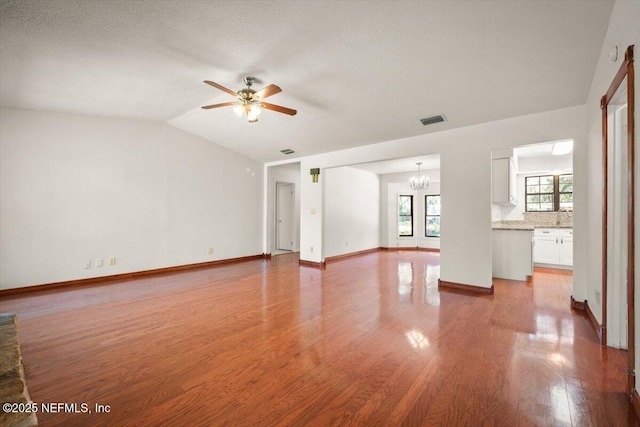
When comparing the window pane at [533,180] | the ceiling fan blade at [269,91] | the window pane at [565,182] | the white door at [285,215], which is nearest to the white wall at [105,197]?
the white door at [285,215]

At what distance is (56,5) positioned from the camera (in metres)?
2.31

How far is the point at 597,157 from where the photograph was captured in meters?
2.95

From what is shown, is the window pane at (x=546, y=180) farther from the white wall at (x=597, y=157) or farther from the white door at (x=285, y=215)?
the white door at (x=285, y=215)

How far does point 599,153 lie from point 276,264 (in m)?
5.86

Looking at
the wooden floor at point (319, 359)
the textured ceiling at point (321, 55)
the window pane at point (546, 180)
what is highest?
the textured ceiling at point (321, 55)

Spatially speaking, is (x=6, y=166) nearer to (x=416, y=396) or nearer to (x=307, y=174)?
(x=307, y=174)

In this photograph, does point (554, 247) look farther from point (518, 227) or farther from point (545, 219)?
point (518, 227)

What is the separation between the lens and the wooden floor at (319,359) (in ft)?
5.49

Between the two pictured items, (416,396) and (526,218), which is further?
(526,218)

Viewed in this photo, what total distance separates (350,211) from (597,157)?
5667mm

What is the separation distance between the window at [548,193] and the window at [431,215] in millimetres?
2723

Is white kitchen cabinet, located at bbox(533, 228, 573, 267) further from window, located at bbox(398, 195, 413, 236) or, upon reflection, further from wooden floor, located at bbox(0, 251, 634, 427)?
window, located at bbox(398, 195, 413, 236)

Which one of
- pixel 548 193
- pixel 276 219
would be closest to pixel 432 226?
pixel 548 193

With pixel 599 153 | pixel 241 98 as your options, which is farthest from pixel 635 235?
pixel 241 98
